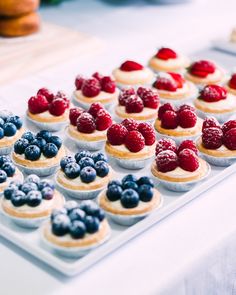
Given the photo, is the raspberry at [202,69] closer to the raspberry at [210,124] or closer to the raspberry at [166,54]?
the raspberry at [166,54]

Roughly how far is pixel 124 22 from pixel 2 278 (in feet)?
5.10

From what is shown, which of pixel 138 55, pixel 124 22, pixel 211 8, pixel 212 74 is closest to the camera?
pixel 212 74

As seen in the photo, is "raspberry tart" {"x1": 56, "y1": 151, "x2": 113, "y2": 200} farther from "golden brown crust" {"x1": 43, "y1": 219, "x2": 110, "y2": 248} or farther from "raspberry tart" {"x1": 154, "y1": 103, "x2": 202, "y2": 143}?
"raspberry tart" {"x1": 154, "y1": 103, "x2": 202, "y2": 143}

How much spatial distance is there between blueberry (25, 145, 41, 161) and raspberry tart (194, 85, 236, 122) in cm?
51

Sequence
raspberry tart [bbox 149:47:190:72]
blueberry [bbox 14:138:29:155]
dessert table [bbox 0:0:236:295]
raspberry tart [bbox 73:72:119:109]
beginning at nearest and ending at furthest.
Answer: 1. dessert table [bbox 0:0:236:295]
2. blueberry [bbox 14:138:29:155]
3. raspberry tart [bbox 73:72:119:109]
4. raspberry tart [bbox 149:47:190:72]

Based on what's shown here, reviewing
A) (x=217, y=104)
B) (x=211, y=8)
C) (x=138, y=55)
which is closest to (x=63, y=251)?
(x=217, y=104)

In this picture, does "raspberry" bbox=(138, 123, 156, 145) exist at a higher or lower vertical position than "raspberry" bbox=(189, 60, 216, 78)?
higher

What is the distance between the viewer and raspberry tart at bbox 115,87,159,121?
1.54m

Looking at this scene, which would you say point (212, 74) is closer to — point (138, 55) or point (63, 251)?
point (138, 55)

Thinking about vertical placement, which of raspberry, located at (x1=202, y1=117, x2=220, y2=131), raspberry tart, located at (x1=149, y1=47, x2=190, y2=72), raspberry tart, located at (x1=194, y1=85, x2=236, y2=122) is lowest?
raspberry tart, located at (x1=149, y1=47, x2=190, y2=72)

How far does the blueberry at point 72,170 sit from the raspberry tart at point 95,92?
1.41 ft

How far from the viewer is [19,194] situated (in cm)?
112

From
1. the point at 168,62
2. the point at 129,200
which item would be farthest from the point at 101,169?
the point at 168,62

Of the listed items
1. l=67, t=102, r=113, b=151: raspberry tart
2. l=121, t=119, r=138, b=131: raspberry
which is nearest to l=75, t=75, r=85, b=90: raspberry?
l=67, t=102, r=113, b=151: raspberry tart
